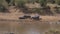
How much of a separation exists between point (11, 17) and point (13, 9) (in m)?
4.12

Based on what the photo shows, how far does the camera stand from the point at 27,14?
4559cm

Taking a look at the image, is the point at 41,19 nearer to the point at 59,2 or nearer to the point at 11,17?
the point at 11,17

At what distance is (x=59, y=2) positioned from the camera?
169ft

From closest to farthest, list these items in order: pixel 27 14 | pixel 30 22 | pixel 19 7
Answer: pixel 30 22, pixel 27 14, pixel 19 7

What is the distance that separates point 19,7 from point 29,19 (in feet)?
20.4

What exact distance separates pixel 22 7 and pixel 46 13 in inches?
166

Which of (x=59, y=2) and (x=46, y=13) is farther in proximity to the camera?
(x=59, y=2)

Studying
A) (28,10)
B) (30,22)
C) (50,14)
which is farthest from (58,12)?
(30,22)

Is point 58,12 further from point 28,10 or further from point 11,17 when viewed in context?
point 11,17

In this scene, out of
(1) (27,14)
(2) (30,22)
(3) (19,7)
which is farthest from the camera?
(3) (19,7)

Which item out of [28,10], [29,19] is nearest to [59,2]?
[28,10]

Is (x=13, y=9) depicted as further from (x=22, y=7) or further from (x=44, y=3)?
(x=44, y=3)

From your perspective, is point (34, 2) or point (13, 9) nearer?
point (13, 9)

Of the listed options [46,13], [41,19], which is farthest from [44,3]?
[41,19]
